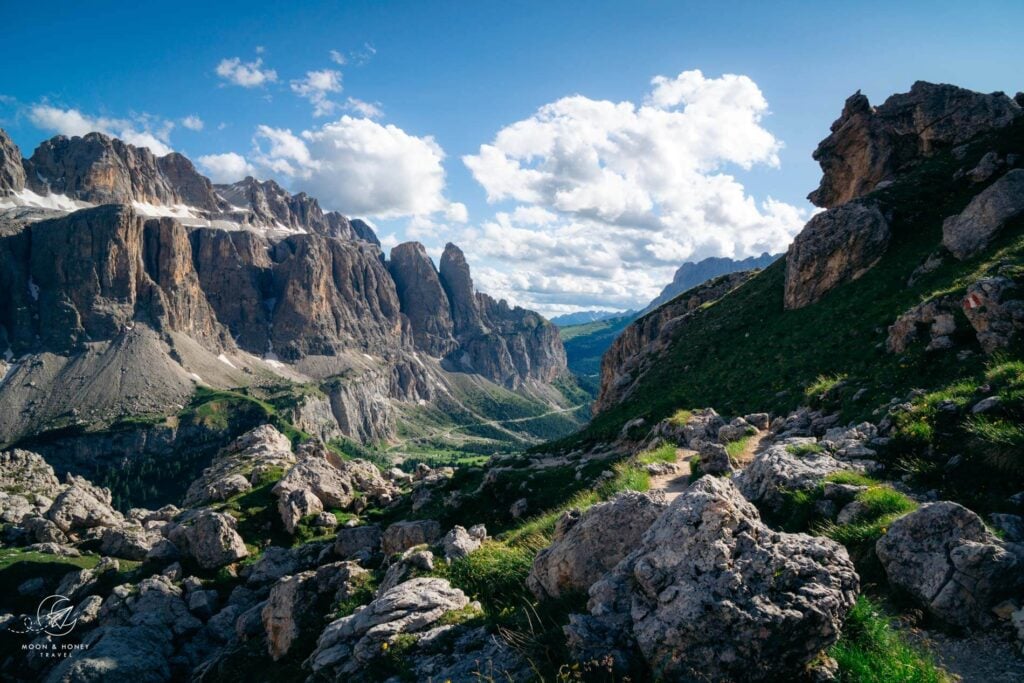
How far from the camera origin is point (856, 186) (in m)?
67.9

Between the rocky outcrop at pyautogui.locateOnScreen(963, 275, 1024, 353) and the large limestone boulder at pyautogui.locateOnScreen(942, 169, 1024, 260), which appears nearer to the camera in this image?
the rocky outcrop at pyautogui.locateOnScreen(963, 275, 1024, 353)

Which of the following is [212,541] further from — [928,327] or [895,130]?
[895,130]

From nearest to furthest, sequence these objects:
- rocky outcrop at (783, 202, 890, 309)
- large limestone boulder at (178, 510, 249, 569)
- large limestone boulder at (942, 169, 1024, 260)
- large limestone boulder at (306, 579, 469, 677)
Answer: large limestone boulder at (306, 579, 469, 677) → large limestone boulder at (942, 169, 1024, 260) → large limestone boulder at (178, 510, 249, 569) → rocky outcrop at (783, 202, 890, 309)

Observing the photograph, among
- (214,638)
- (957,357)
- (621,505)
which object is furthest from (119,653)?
(957,357)

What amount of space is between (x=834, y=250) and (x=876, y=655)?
5192 centimetres

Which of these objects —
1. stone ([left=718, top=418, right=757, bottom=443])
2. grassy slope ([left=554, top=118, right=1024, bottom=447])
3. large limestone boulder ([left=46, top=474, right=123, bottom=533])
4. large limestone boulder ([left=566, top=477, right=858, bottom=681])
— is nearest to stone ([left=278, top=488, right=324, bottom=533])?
large limestone boulder ([left=46, top=474, right=123, bottom=533])

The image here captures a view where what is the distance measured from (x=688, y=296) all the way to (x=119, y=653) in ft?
284

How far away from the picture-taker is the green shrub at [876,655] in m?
5.59

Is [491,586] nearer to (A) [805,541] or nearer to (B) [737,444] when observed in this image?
(A) [805,541]

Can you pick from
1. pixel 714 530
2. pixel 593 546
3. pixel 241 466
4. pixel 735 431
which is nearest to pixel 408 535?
pixel 735 431

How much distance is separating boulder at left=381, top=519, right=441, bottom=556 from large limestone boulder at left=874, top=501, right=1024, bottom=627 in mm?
26032

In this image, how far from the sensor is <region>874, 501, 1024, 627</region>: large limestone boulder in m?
7.03

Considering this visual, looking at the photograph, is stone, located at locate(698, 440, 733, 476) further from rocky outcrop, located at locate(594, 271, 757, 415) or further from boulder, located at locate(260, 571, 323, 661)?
rocky outcrop, located at locate(594, 271, 757, 415)

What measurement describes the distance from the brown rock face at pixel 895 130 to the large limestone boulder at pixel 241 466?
83080 millimetres
